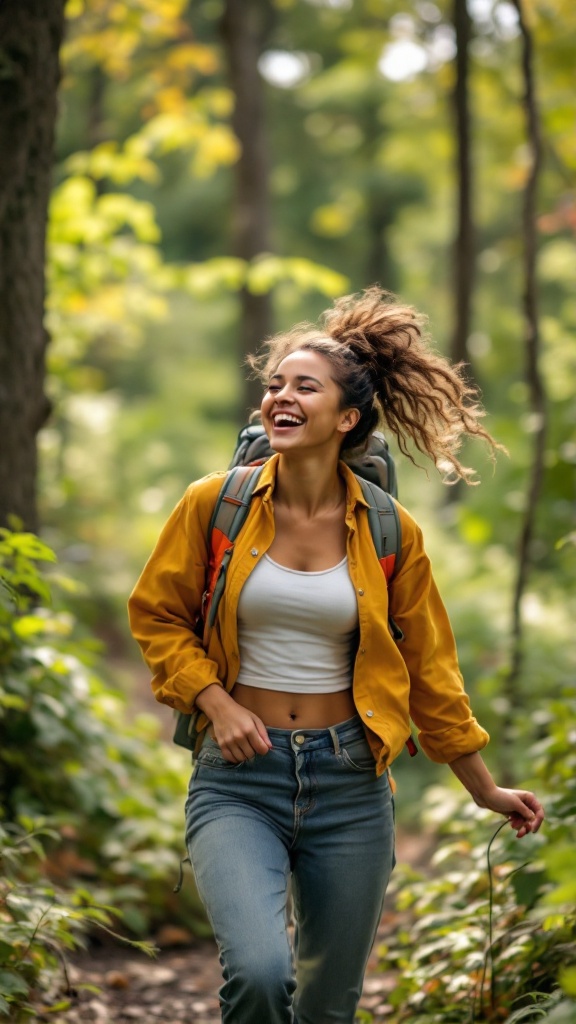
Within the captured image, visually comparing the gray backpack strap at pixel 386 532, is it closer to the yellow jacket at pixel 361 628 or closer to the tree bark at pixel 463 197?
the yellow jacket at pixel 361 628

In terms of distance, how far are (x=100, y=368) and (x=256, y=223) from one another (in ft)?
38.9

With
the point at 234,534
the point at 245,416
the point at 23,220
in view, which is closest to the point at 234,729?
the point at 234,534

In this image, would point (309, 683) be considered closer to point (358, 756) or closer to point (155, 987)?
point (358, 756)

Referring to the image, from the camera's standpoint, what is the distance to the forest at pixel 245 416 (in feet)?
13.8

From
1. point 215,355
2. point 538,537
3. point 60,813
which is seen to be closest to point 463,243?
point 538,537

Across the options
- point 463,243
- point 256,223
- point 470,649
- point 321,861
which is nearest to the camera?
point 321,861

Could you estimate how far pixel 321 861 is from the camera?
3.14 m

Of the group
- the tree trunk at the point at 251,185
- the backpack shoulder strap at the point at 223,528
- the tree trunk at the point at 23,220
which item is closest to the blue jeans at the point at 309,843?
the backpack shoulder strap at the point at 223,528

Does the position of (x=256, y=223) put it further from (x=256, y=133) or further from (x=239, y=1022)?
(x=239, y=1022)

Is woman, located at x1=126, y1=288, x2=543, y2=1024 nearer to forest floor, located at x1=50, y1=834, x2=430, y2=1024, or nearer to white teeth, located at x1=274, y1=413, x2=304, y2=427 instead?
white teeth, located at x1=274, y1=413, x2=304, y2=427

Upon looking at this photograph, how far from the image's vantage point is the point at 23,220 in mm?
5012

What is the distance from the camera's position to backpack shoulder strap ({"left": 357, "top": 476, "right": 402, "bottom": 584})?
3.29m

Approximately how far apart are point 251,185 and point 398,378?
1056 cm

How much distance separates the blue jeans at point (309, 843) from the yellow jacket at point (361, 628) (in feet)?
0.45
